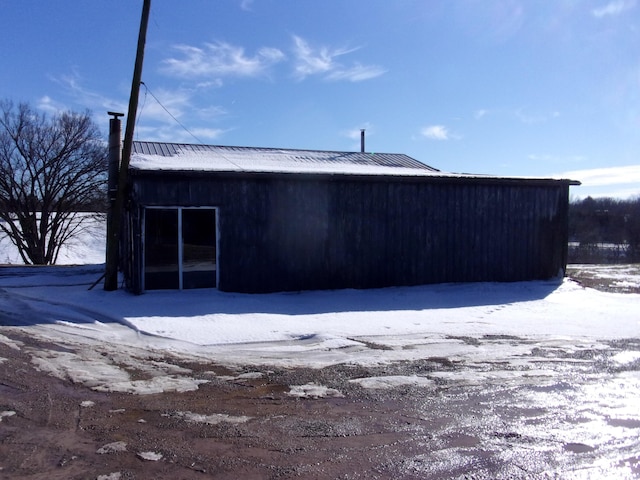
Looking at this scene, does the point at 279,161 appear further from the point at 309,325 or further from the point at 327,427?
the point at 327,427

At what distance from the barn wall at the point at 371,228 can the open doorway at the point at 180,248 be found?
9.5 inches

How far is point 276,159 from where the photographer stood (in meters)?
17.6

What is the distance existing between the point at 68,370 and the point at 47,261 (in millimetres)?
26423

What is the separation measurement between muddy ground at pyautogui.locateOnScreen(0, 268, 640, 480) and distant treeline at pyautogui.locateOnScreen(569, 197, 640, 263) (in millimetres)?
51216

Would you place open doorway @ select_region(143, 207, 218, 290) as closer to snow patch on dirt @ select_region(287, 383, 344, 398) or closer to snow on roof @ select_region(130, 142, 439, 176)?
snow on roof @ select_region(130, 142, 439, 176)

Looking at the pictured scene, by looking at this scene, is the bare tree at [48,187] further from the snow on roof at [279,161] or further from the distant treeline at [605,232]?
the distant treeline at [605,232]

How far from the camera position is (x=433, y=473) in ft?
12.8

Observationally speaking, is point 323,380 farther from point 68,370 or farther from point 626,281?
point 626,281

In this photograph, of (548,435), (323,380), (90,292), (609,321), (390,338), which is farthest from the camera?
(90,292)

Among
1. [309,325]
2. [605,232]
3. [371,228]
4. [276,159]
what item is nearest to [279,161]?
[276,159]

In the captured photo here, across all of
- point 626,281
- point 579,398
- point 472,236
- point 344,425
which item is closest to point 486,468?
point 344,425

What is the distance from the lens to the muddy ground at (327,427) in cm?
397

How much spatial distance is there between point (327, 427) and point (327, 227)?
28.3 feet

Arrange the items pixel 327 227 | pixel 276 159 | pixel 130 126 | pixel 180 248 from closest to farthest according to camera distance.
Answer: pixel 130 126 → pixel 180 248 → pixel 327 227 → pixel 276 159
